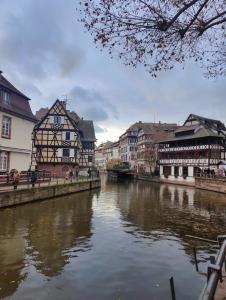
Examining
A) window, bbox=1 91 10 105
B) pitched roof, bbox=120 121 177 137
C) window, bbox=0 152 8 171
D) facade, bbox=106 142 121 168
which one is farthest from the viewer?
facade, bbox=106 142 121 168

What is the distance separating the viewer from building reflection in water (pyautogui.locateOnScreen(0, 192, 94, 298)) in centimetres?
1056

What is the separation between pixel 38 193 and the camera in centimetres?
2744

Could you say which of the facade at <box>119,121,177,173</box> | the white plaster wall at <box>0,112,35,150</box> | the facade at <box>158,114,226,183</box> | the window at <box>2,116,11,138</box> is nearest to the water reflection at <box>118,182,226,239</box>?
the white plaster wall at <box>0,112,35,150</box>

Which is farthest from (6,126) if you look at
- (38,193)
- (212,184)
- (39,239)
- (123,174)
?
(123,174)

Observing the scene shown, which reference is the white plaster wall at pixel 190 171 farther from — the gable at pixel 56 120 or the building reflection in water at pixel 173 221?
the building reflection in water at pixel 173 221

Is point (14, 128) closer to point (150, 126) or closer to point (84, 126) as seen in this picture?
point (84, 126)

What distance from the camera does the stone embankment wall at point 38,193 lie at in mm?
22544

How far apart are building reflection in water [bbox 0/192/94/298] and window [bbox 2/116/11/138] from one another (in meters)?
8.12

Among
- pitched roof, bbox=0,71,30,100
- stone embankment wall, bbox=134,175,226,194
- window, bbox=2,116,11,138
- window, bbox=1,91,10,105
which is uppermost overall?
pitched roof, bbox=0,71,30,100

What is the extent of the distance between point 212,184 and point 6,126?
92.7ft

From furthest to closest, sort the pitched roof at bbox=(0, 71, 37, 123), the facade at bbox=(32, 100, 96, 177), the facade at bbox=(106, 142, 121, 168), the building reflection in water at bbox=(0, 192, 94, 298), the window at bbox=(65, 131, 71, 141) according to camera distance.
Answer: the facade at bbox=(106, 142, 121, 168)
the window at bbox=(65, 131, 71, 141)
the facade at bbox=(32, 100, 96, 177)
the pitched roof at bbox=(0, 71, 37, 123)
the building reflection in water at bbox=(0, 192, 94, 298)

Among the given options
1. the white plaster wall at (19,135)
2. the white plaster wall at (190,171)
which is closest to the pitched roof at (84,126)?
the white plaster wall at (190,171)

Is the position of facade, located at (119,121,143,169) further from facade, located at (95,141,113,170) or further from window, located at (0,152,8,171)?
window, located at (0,152,8,171)

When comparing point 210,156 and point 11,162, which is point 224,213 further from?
point 210,156
